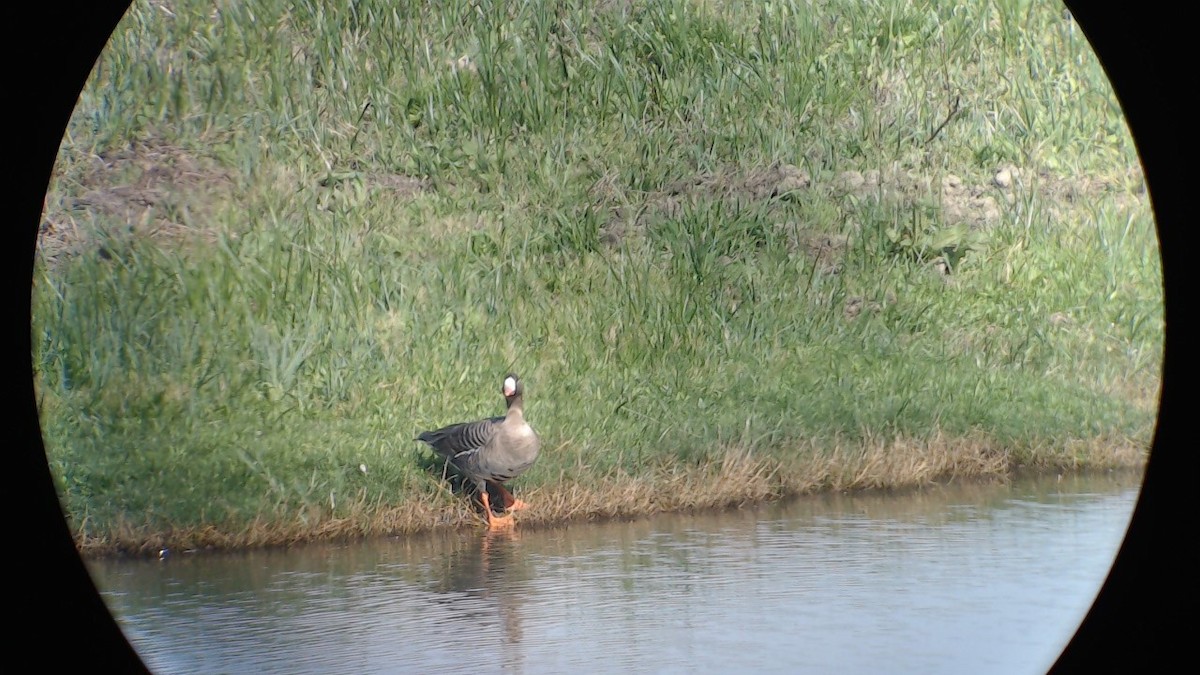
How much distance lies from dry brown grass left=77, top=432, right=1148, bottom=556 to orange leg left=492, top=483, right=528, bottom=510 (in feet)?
0.24

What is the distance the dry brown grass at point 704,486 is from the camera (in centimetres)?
912

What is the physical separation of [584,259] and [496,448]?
12.6ft

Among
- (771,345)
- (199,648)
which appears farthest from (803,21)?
(199,648)

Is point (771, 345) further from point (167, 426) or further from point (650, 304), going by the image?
point (167, 426)

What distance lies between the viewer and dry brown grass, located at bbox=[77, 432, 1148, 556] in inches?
359

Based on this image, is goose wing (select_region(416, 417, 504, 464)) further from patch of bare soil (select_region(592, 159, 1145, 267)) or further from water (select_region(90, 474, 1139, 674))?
patch of bare soil (select_region(592, 159, 1145, 267))

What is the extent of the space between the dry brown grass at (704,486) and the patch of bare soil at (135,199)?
3594 millimetres

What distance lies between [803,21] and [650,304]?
502cm

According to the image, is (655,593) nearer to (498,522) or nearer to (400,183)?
(498,522)

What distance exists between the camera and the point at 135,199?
40.2 ft

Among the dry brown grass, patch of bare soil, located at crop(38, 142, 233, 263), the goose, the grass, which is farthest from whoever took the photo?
patch of bare soil, located at crop(38, 142, 233, 263)

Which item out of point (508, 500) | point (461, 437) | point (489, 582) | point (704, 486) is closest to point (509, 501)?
point (508, 500)

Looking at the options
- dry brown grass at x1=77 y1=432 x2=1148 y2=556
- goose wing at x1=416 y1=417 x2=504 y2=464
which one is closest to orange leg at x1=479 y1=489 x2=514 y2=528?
dry brown grass at x1=77 y1=432 x2=1148 y2=556

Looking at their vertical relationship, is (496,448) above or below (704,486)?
above
